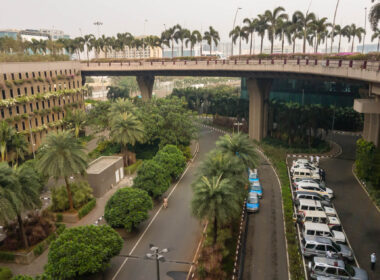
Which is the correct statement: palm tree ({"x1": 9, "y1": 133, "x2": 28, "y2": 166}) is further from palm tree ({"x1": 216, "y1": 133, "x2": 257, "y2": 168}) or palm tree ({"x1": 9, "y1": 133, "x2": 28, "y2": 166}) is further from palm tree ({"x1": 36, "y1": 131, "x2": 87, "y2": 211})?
palm tree ({"x1": 216, "y1": 133, "x2": 257, "y2": 168})

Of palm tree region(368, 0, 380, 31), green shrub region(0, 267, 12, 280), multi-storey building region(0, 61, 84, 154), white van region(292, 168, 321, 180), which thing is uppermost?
palm tree region(368, 0, 380, 31)

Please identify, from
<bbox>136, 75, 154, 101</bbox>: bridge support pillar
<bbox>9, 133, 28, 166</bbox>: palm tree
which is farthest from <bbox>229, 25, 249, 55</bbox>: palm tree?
<bbox>9, 133, 28, 166</bbox>: palm tree

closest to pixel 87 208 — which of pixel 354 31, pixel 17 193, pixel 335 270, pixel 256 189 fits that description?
pixel 17 193

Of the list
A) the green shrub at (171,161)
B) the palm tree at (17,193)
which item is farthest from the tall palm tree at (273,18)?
the palm tree at (17,193)

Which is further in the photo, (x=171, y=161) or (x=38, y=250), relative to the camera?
(x=171, y=161)

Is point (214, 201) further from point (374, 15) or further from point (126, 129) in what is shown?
point (374, 15)

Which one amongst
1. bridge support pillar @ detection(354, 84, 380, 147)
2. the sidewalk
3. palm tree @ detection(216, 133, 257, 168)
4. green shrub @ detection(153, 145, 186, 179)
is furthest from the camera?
green shrub @ detection(153, 145, 186, 179)
